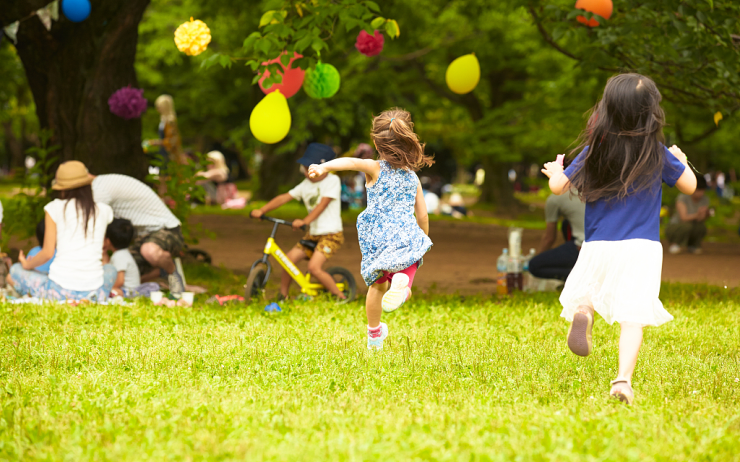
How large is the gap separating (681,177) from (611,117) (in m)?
0.51

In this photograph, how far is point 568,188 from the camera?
450cm

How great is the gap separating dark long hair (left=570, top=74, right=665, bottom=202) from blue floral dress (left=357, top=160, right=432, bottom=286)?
1.31 meters

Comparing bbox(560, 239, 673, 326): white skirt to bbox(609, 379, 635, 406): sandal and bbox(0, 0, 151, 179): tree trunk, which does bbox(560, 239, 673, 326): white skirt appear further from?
bbox(0, 0, 151, 179): tree trunk

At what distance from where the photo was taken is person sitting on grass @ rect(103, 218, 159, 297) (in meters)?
7.92

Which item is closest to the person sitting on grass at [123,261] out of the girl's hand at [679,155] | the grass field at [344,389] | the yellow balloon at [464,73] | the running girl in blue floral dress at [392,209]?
the grass field at [344,389]

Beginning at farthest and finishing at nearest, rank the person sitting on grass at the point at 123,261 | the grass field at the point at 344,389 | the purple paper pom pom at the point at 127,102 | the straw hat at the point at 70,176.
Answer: the purple paper pom pom at the point at 127,102, the person sitting on grass at the point at 123,261, the straw hat at the point at 70,176, the grass field at the point at 344,389

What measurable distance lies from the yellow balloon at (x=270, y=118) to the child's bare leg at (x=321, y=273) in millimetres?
1244

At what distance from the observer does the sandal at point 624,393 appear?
13.5ft

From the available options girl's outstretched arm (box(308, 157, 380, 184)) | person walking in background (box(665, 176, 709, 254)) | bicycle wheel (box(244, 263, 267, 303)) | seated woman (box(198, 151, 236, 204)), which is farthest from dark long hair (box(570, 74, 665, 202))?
seated woman (box(198, 151, 236, 204))

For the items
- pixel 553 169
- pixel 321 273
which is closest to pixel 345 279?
pixel 321 273

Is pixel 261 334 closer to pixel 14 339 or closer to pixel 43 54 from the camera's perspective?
pixel 14 339

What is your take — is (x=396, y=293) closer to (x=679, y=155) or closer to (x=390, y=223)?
(x=390, y=223)

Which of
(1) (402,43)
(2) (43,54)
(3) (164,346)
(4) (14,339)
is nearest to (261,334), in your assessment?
(3) (164,346)

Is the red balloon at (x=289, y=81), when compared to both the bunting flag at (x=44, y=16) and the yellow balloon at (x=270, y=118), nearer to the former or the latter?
the yellow balloon at (x=270, y=118)
